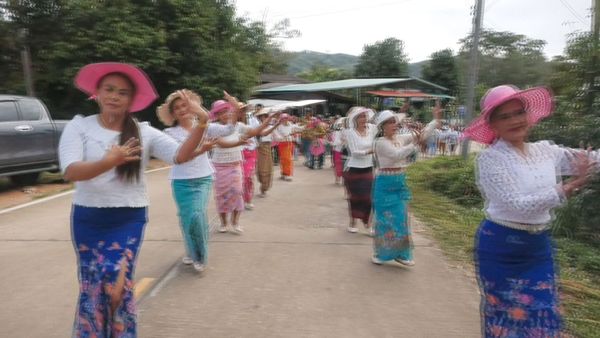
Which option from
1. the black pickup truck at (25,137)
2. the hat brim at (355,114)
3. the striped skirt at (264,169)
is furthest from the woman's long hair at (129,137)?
the black pickup truck at (25,137)

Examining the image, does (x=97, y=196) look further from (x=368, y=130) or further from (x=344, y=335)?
(x=368, y=130)

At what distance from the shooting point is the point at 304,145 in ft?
54.3

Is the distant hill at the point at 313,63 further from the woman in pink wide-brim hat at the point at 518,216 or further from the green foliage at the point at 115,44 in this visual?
the woman in pink wide-brim hat at the point at 518,216

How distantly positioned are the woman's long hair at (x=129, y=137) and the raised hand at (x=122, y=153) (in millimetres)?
150

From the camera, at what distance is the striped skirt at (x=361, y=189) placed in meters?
6.54

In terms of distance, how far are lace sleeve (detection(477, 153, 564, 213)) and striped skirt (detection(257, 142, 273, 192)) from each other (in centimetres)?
694

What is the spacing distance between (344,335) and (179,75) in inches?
597

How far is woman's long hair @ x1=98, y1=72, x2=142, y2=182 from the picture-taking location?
2.75 m

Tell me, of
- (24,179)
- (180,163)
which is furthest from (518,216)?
(24,179)

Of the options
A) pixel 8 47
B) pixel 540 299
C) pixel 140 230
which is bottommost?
pixel 540 299

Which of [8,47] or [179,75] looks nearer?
[8,47]

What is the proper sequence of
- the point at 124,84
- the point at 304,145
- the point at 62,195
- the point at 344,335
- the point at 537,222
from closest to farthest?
the point at 537,222 < the point at 124,84 < the point at 344,335 < the point at 62,195 < the point at 304,145

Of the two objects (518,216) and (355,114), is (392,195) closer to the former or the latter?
(355,114)

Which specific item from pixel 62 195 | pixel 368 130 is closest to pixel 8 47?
pixel 62 195
